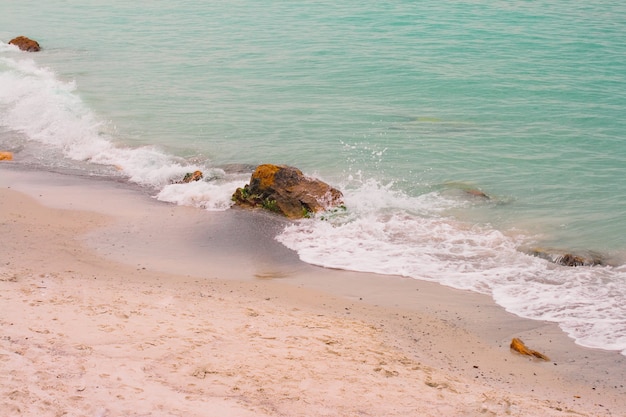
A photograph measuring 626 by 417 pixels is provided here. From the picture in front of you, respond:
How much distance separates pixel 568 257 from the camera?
38.4 ft

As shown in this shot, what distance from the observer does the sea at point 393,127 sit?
1194 cm

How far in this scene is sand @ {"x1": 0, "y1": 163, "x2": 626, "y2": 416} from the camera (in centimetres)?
679

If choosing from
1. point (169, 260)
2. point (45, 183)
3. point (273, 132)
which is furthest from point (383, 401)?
point (273, 132)

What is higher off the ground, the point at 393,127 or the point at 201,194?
the point at 393,127

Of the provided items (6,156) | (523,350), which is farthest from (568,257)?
(6,156)

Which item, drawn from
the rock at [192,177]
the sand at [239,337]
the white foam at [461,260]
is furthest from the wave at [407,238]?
the sand at [239,337]

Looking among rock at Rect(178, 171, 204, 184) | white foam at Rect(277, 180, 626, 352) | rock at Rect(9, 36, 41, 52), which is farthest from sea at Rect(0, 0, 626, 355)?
→ rock at Rect(9, 36, 41, 52)

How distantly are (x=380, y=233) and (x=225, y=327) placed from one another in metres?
4.74

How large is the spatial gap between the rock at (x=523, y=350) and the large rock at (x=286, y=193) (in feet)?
17.4

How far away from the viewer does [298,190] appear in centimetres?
1357

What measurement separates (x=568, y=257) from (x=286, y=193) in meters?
5.01

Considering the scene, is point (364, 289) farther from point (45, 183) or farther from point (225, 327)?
point (45, 183)

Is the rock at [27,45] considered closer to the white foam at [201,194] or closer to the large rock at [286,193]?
the white foam at [201,194]

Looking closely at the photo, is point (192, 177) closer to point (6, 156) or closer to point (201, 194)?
point (201, 194)
